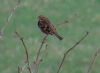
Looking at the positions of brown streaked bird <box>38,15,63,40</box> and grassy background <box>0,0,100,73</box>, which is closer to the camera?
brown streaked bird <box>38,15,63,40</box>

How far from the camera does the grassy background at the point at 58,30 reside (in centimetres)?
1202

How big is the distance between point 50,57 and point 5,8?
12.4 ft

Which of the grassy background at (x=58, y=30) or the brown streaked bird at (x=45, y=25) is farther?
the grassy background at (x=58, y=30)

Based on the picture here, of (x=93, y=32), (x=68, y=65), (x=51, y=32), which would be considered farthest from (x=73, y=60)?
(x=51, y=32)

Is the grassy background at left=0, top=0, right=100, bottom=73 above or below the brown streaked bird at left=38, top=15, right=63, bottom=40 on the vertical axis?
below

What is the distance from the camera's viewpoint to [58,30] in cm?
1359

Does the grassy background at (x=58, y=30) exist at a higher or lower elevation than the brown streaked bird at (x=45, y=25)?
lower

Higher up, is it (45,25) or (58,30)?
(45,25)

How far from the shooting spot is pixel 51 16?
1509 cm

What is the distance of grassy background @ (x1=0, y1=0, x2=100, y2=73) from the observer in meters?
12.0

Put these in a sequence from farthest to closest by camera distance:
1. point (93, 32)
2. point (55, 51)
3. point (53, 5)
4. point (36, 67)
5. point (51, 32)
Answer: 1. point (53, 5)
2. point (93, 32)
3. point (55, 51)
4. point (51, 32)
5. point (36, 67)

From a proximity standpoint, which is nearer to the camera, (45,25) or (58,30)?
(45,25)

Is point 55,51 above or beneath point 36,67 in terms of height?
beneath

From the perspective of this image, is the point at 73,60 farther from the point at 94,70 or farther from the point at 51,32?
the point at 51,32
